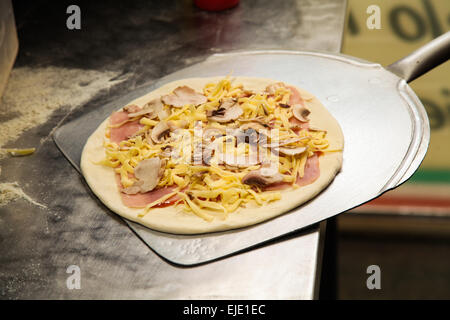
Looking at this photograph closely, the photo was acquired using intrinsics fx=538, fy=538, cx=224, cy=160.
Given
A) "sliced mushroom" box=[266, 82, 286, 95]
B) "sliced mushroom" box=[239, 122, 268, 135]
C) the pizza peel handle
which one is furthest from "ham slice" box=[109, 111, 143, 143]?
the pizza peel handle

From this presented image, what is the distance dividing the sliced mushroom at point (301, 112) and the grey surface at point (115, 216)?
494mm

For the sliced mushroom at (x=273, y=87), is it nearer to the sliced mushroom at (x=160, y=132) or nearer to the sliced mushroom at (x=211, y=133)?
the sliced mushroom at (x=211, y=133)

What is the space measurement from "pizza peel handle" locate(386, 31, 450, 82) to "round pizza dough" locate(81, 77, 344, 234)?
357 millimetres

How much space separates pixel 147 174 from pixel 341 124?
0.67 metres

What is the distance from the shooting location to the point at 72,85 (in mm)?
2207

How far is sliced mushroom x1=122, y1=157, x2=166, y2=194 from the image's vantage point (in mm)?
1562

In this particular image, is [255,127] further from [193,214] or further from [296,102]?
[193,214]

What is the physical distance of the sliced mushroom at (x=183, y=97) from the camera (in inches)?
74.2

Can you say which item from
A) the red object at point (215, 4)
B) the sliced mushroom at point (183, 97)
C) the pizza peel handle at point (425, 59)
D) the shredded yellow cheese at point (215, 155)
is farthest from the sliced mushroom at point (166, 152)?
the red object at point (215, 4)

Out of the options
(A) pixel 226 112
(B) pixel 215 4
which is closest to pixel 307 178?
(A) pixel 226 112

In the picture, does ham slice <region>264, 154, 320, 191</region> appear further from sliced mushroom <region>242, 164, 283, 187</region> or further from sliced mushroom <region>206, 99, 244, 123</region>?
sliced mushroom <region>206, 99, 244, 123</region>

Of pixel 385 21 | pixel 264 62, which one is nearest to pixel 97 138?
pixel 264 62

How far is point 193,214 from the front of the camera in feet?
4.85

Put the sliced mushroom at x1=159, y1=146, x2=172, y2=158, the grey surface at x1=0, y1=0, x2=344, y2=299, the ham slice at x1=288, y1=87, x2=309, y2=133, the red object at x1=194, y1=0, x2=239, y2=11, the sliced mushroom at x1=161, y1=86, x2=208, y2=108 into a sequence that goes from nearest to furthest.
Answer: the grey surface at x1=0, y1=0, x2=344, y2=299
the sliced mushroom at x1=159, y1=146, x2=172, y2=158
the ham slice at x1=288, y1=87, x2=309, y2=133
the sliced mushroom at x1=161, y1=86, x2=208, y2=108
the red object at x1=194, y1=0, x2=239, y2=11
